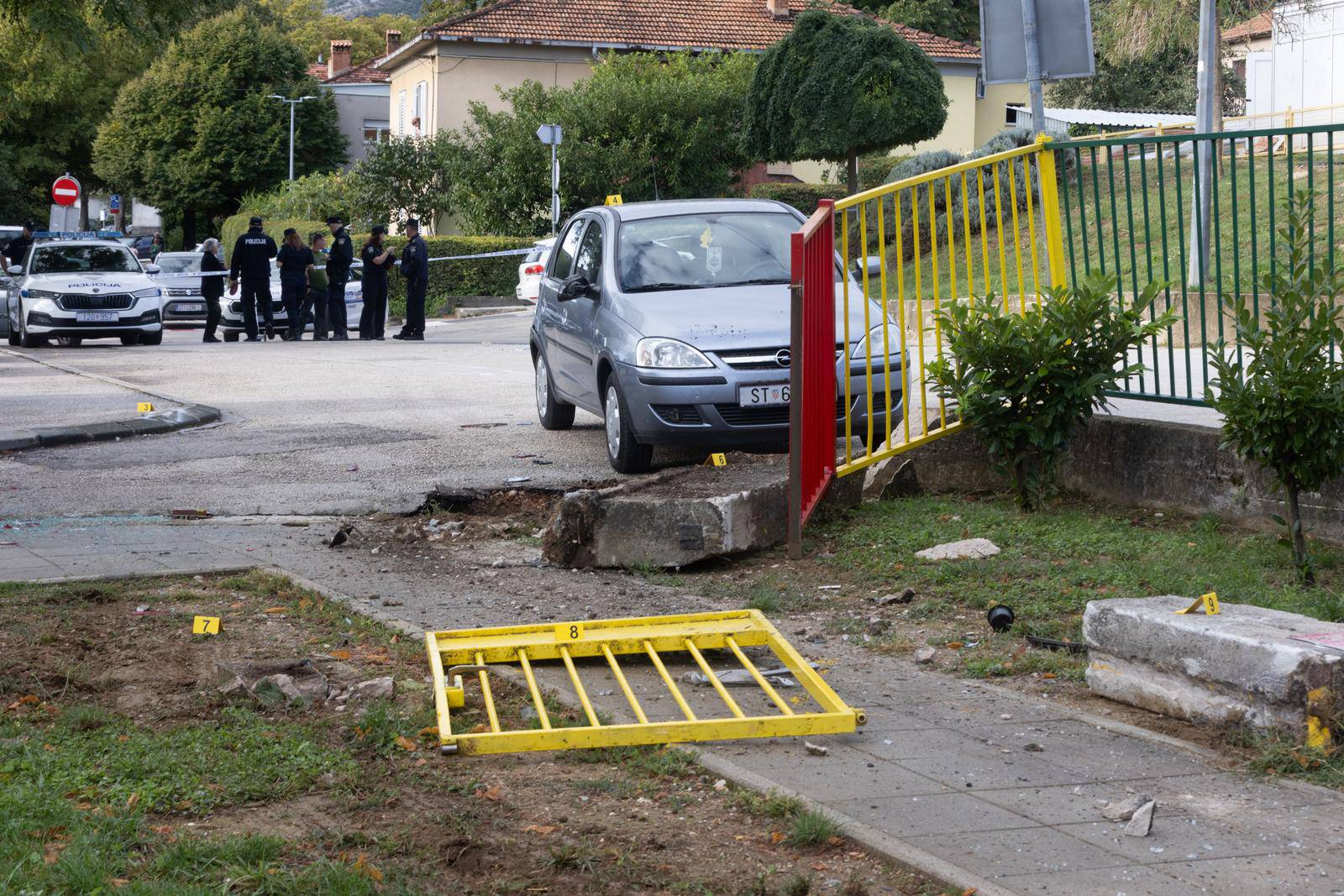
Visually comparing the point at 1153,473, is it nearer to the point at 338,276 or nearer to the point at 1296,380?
the point at 1296,380

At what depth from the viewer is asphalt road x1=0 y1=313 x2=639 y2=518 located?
974 cm

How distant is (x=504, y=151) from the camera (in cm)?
3994

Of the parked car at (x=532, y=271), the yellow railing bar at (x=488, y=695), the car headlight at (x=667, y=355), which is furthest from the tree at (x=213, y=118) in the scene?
the yellow railing bar at (x=488, y=695)

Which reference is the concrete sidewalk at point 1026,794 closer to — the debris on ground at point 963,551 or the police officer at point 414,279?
the debris on ground at point 963,551

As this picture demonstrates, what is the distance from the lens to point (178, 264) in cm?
3625

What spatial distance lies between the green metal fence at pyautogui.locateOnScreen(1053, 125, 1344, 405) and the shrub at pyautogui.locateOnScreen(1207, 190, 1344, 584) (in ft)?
2.22

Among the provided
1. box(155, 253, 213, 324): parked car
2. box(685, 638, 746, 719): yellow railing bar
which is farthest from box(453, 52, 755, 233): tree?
box(685, 638, 746, 719): yellow railing bar

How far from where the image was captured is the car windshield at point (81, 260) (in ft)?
84.6

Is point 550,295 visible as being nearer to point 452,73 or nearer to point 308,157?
point 452,73

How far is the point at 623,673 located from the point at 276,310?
23167mm

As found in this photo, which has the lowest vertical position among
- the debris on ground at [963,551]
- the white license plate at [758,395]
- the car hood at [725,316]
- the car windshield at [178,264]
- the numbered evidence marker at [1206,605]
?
the debris on ground at [963,551]

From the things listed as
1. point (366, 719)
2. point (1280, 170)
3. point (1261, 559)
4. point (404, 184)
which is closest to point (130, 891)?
point (366, 719)

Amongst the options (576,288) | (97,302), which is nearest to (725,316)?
(576,288)

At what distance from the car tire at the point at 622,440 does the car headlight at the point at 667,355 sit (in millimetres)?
321
